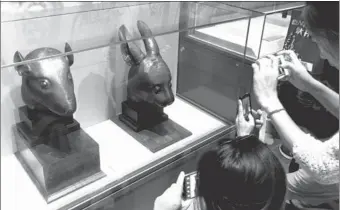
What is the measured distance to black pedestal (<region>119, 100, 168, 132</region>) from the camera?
51.6 inches

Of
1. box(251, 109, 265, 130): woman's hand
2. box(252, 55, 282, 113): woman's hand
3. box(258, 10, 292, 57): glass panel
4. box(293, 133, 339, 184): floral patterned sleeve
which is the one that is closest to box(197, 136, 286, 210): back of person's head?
box(293, 133, 339, 184): floral patterned sleeve

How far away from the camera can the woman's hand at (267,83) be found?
983 mm

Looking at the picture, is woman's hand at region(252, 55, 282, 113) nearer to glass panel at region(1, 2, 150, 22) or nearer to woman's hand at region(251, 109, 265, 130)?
woman's hand at region(251, 109, 265, 130)

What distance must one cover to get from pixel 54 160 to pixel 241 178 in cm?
59

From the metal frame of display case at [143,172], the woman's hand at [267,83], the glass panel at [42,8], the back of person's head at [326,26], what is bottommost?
the metal frame of display case at [143,172]

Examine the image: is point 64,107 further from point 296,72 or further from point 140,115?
point 296,72

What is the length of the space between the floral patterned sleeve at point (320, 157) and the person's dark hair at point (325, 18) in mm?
243

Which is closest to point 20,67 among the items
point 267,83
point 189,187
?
point 189,187

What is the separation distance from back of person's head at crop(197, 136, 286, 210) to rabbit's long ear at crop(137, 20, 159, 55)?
1.69 feet

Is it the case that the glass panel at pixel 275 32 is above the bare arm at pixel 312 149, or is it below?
above

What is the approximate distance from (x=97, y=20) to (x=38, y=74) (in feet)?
1.51

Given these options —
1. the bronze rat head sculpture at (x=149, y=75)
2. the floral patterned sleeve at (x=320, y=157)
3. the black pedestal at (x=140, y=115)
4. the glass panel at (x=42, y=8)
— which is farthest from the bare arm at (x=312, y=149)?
the glass panel at (x=42, y=8)

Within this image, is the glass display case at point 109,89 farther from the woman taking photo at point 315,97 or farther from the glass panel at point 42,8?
the woman taking photo at point 315,97

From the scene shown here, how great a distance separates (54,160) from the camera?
3.28 feet
